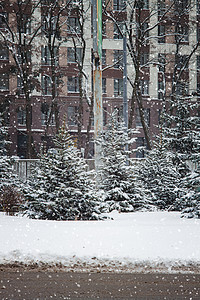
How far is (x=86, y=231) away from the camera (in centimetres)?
693

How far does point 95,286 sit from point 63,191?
14.6 ft

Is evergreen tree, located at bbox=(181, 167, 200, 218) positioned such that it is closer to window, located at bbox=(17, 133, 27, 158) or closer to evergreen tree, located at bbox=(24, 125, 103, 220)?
evergreen tree, located at bbox=(24, 125, 103, 220)

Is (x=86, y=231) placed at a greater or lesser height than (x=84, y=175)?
lesser

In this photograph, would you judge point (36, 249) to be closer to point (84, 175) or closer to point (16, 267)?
point (16, 267)

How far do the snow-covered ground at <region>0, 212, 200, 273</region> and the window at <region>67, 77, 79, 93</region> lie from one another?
122ft

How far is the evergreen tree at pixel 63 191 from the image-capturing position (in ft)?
29.4

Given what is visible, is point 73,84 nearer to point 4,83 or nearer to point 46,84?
point 46,84

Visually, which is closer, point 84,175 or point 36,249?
point 36,249

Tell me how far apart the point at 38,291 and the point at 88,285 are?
666 mm

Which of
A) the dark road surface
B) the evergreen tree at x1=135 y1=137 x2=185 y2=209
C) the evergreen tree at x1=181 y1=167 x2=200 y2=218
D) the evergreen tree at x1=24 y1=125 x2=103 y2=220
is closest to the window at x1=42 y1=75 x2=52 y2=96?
the evergreen tree at x1=135 y1=137 x2=185 y2=209

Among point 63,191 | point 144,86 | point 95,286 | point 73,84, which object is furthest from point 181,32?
point 95,286

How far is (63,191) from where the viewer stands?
351 inches

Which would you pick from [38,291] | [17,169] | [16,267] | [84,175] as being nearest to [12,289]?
[38,291]

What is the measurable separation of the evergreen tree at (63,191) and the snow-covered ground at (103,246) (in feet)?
4.48
